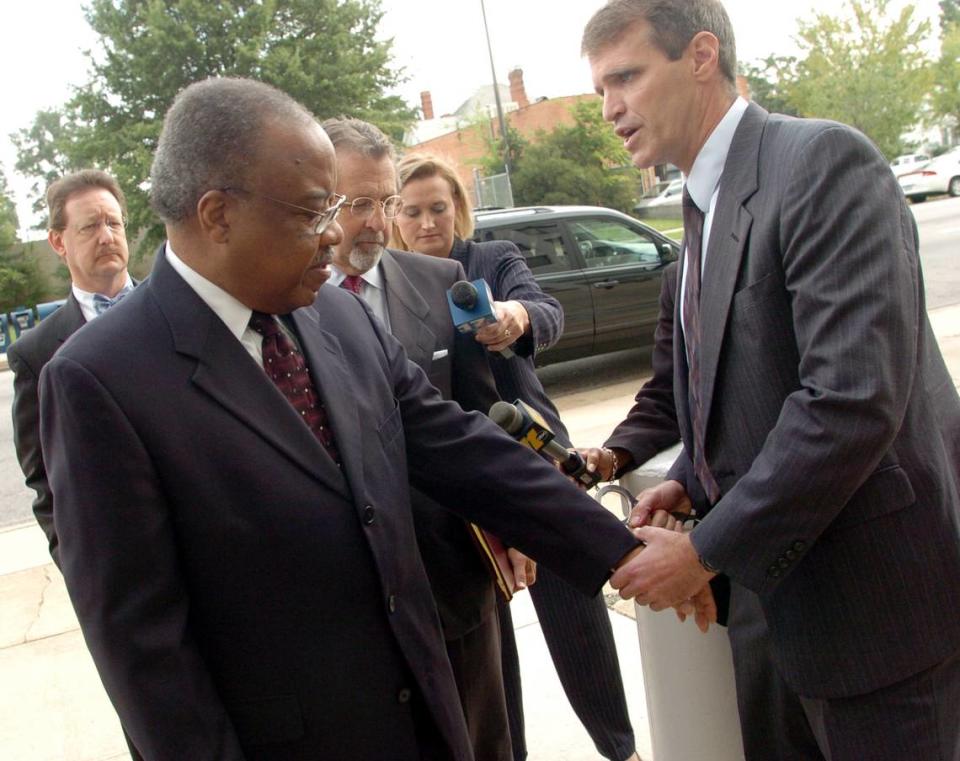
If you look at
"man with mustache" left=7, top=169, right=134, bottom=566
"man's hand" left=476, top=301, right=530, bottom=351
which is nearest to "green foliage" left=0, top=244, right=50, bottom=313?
"man with mustache" left=7, top=169, right=134, bottom=566

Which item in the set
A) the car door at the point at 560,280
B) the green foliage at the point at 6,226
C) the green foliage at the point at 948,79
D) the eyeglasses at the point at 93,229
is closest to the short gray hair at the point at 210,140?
the eyeglasses at the point at 93,229

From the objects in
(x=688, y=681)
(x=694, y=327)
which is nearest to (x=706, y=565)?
(x=694, y=327)

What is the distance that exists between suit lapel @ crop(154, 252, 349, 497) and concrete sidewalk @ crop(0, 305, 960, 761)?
2.10 m

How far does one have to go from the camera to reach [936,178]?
2844 cm

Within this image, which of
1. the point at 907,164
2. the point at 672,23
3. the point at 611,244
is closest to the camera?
the point at 672,23

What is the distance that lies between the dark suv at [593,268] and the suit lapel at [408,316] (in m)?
6.39

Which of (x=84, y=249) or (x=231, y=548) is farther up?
(x=84, y=249)

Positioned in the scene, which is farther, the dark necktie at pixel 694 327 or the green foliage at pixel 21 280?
the green foliage at pixel 21 280

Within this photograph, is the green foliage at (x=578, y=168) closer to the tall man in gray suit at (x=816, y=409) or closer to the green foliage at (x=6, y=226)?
the green foliage at (x=6, y=226)

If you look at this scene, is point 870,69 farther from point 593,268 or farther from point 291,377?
point 291,377

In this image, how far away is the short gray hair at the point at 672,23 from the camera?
6.51 feet

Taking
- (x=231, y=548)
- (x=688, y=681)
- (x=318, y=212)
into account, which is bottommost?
(x=688, y=681)

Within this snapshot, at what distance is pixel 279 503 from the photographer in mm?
1612

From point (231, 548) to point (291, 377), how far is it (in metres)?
0.35
